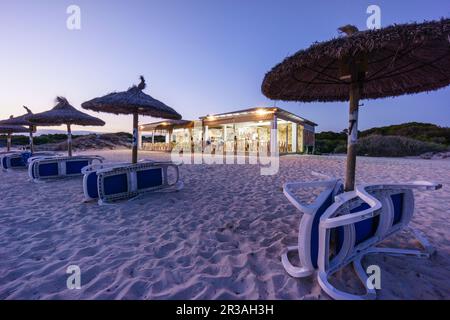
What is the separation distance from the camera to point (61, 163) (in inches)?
269

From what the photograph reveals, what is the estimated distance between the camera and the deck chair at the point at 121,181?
4.21 metres

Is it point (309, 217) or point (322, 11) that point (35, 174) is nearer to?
point (309, 217)

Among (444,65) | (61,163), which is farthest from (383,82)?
(61,163)

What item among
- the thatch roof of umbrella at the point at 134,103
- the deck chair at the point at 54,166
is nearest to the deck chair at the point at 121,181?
the thatch roof of umbrella at the point at 134,103

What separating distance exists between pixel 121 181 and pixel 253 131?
622 inches

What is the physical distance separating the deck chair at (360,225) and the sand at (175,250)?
11cm

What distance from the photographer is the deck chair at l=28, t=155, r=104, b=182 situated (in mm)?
6328

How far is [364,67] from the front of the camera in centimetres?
240

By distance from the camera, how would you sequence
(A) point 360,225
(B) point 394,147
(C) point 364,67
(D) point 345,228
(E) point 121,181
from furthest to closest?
(B) point 394,147
(E) point 121,181
(C) point 364,67
(A) point 360,225
(D) point 345,228

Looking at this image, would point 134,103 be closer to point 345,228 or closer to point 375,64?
point 375,64

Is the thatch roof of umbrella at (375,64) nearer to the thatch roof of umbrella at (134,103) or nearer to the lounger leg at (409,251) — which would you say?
the lounger leg at (409,251)

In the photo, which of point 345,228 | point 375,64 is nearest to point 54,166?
point 345,228

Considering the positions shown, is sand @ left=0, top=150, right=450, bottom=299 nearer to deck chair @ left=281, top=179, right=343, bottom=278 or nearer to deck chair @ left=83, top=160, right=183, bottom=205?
deck chair @ left=281, top=179, right=343, bottom=278

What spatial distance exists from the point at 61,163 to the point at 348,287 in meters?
8.24
